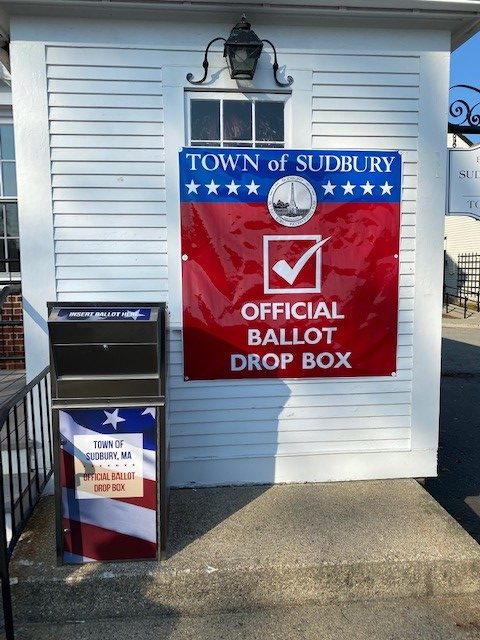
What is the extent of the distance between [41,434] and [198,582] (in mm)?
1446

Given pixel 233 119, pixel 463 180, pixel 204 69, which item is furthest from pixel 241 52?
pixel 463 180

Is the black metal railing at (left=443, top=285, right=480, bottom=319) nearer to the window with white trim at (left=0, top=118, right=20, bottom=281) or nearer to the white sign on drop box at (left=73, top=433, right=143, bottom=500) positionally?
the window with white trim at (left=0, top=118, right=20, bottom=281)

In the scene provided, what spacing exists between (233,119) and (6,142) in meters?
3.91

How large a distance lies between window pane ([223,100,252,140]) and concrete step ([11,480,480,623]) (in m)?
2.49

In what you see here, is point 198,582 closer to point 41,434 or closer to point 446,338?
point 41,434

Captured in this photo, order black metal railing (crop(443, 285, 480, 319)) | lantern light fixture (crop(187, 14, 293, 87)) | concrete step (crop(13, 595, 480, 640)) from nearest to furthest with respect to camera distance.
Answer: concrete step (crop(13, 595, 480, 640)) → lantern light fixture (crop(187, 14, 293, 87)) → black metal railing (crop(443, 285, 480, 319))

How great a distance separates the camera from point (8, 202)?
20.4 ft

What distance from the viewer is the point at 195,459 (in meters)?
3.75

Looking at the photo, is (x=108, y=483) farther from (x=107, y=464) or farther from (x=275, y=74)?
(x=275, y=74)

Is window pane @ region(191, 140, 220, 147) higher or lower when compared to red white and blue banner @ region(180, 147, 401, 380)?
higher

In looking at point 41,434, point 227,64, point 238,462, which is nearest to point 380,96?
point 227,64

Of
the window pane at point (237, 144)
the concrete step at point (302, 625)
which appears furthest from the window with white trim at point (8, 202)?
the concrete step at point (302, 625)

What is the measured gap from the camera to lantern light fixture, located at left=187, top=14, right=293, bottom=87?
3.22m

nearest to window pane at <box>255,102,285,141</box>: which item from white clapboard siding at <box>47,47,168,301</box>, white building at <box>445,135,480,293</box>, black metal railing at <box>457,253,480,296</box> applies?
white clapboard siding at <box>47,47,168,301</box>
